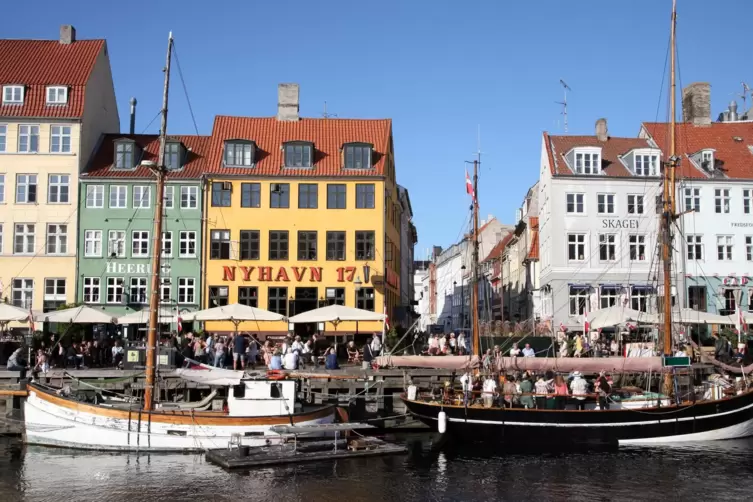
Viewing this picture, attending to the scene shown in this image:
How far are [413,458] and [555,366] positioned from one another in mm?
6954

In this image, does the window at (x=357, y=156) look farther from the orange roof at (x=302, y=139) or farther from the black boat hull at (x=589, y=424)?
the black boat hull at (x=589, y=424)

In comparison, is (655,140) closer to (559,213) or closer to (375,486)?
(559,213)

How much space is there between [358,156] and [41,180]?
18.6 m

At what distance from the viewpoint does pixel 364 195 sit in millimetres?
51062

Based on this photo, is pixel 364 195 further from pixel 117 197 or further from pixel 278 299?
pixel 117 197

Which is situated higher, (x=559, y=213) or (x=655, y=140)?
(x=655, y=140)

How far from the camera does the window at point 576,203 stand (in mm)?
53938

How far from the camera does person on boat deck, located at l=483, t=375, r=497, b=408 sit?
99.1ft

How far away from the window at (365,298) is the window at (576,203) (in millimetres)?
13827

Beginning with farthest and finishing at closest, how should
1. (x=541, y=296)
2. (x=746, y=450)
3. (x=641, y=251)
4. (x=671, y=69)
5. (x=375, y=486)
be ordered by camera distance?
(x=541, y=296) < (x=641, y=251) < (x=671, y=69) < (x=746, y=450) < (x=375, y=486)

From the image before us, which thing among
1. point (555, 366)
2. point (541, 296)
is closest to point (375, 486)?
point (555, 366)

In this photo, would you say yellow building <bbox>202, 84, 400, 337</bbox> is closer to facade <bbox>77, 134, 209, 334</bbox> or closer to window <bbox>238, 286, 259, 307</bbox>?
window <bbox>238, 286, 259, 307</bbox>

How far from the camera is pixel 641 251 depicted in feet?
177

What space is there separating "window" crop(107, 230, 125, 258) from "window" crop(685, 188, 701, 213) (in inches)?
1345
